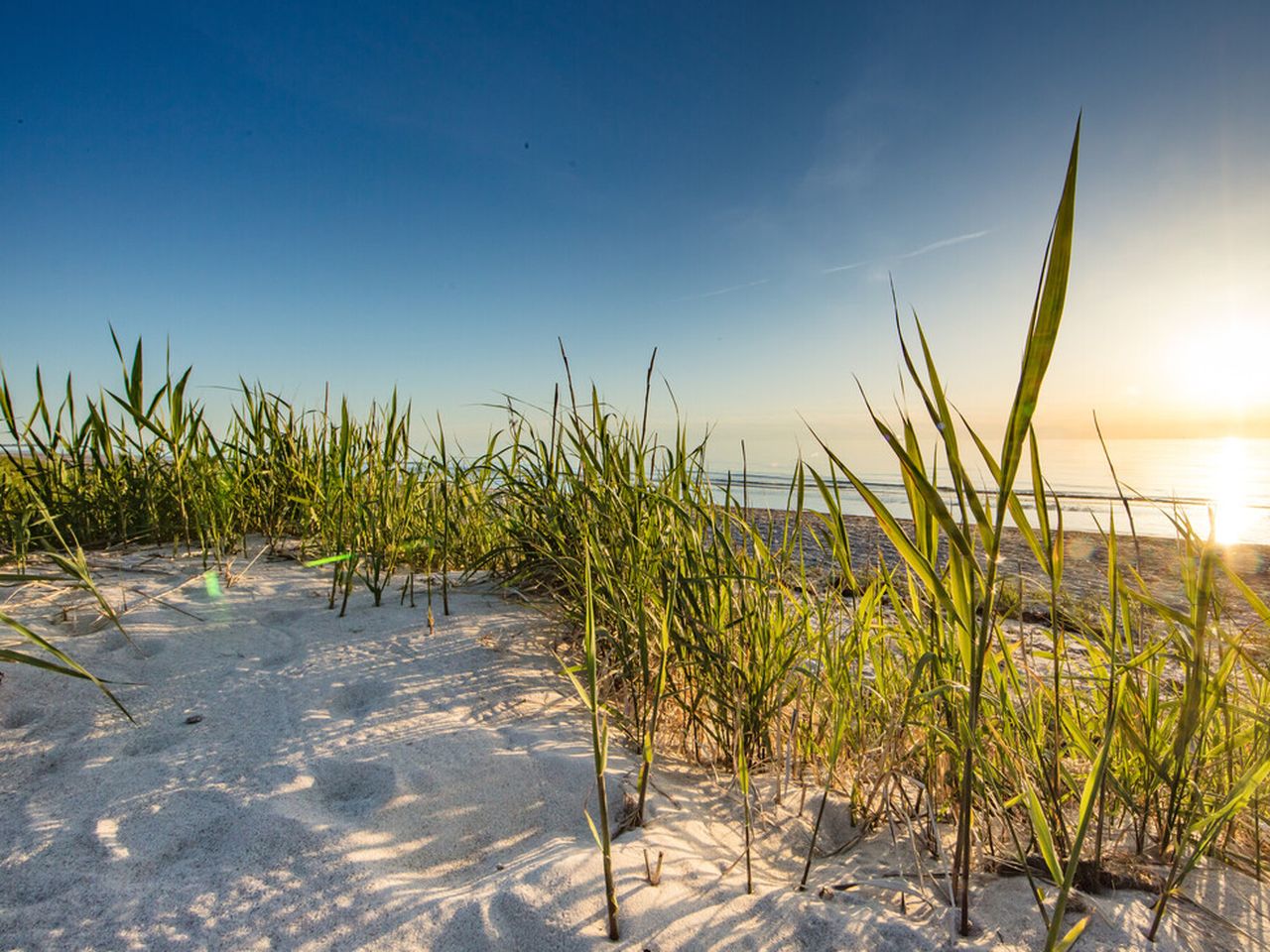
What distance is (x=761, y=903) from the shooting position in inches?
39.3

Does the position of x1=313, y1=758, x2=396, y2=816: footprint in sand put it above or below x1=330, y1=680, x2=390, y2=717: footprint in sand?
below

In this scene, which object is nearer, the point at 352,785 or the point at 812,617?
the point at 352,785

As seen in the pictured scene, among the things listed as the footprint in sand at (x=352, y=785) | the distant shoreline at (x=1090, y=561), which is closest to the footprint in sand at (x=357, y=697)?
the footprint in sand at (x=352, y=785)

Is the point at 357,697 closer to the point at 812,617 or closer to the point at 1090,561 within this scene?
the point at 812,617

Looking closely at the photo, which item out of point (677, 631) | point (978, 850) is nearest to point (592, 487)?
point (677, 631)

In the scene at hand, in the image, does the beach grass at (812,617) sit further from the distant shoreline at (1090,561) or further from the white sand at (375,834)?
the distant shoreline at (1090,561)

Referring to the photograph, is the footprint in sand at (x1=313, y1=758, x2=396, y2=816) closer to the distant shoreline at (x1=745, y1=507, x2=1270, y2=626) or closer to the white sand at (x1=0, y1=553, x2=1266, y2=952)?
the white sand at (x1=0, y1=553, x2=1266, y2=952)

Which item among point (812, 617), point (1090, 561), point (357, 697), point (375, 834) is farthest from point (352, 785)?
point (1090, 561)

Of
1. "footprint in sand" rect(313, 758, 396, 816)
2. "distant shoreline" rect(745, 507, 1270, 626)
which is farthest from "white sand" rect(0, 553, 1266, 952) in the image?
"distant shoreline" rect(745, 507, 1270, 626)

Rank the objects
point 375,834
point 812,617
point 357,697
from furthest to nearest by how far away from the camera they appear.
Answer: point 812,617
point 357,697
point 375,834

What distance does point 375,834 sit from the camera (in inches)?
44.7

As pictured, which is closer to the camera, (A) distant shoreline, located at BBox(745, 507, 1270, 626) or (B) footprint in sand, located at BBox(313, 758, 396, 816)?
(B) footprint in sand, located at BBox(313, 758, 396, 816)

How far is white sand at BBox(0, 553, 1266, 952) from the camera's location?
92 cm

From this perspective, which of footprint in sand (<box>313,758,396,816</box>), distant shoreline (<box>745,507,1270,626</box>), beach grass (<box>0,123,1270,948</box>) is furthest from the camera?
distant shoreline (<box>745,507,1270,626</box>)
